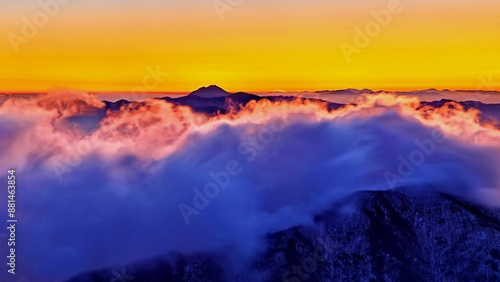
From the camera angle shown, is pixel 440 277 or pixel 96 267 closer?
pixel 440 277

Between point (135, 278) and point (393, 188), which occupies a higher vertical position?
point (393, 188)

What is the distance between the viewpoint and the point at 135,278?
171125 mm

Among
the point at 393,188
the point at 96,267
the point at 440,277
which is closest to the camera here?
the point at 440,277

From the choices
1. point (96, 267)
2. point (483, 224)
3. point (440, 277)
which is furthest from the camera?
point (96, 267)

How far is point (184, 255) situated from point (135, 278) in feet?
58.0

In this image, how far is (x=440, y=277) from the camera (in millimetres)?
161250

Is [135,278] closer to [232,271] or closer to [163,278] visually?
[163,278]

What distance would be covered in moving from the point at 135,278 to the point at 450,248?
78.2 m

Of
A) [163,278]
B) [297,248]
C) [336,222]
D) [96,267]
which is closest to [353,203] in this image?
[336,222]

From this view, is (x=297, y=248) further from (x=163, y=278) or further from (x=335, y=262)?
(x=163, y=278)

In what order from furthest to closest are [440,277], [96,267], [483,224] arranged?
[96,267] < [483,224] < [440,277]

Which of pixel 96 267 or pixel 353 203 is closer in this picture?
pixel 96 267

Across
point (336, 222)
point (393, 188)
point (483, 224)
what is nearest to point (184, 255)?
point (336, 222)

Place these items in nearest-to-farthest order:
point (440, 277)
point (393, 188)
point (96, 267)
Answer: point (440, 277) → point (96, 267) → point (393, 188)
